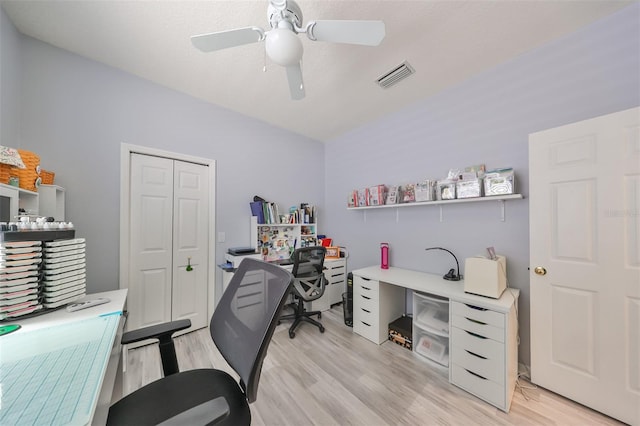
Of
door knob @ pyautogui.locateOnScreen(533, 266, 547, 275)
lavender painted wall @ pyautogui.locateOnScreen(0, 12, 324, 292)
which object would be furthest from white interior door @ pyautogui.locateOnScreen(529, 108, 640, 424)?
lavender painted wall @ pyautogui.locateOnScreen(0, 12, 324, 292)

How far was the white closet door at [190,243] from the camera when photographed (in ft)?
8.09

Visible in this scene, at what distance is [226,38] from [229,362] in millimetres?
1757

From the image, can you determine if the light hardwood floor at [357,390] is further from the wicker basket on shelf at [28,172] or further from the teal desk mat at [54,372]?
Result: the wicker basket on shelf at [28,172]

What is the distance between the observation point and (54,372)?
2.43ft

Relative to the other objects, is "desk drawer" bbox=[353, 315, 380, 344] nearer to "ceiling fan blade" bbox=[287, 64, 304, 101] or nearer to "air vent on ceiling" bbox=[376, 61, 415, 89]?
"ceiling fan blade" bbox=[287, 64, 304, 101]

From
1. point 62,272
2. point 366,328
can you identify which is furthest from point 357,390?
point 62,272

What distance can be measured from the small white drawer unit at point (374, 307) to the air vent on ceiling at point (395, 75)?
2.09m

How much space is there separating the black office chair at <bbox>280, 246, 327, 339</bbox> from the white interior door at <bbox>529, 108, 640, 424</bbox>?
6.21 feet

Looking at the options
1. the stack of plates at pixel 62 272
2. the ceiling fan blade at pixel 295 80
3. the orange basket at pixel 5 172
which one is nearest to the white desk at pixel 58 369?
the stack of plates at pixel 62 272

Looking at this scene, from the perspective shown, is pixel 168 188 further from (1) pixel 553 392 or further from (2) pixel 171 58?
(1) pixel 553 392

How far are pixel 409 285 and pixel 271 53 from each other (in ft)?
7.01

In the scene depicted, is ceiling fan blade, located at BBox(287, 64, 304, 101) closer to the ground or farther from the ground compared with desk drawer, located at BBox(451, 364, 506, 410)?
farther from the ground

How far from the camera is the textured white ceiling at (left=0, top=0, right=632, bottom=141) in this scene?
148cm

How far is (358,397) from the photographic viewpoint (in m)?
1.61
